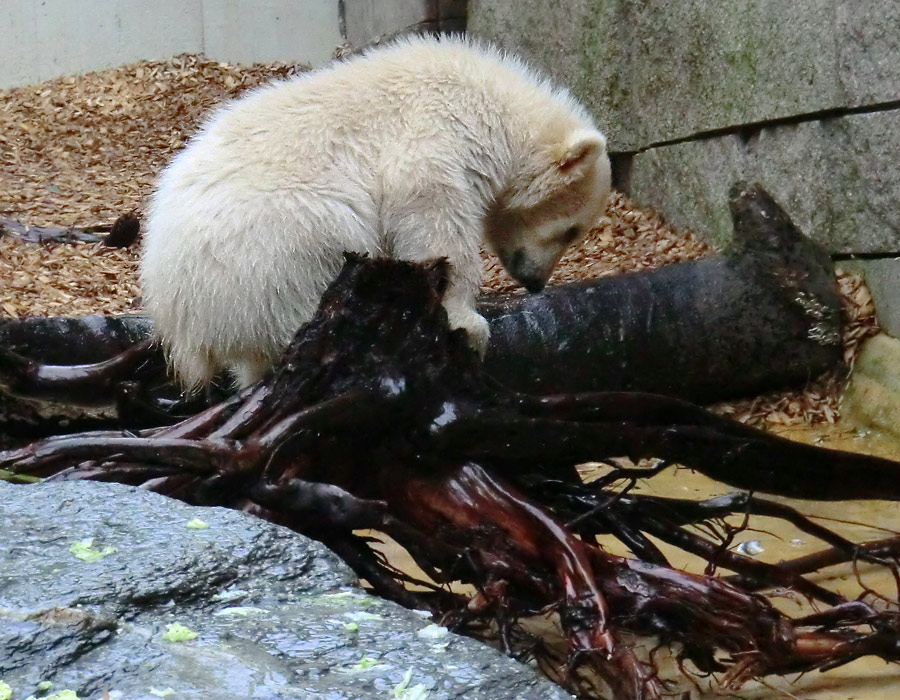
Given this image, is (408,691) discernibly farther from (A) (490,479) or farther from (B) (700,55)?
(B) (700,55)

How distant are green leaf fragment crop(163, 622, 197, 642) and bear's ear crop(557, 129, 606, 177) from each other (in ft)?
10.6

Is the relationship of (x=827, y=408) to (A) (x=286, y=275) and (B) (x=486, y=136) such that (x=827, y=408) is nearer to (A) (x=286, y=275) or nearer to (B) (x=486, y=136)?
(B) (x=486, y=136)

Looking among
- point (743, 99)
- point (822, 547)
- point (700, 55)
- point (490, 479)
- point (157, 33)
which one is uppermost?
point (157, 33)

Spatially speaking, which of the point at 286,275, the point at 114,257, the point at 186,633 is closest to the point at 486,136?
the point at 286,275

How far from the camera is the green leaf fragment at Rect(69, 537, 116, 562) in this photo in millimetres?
2062

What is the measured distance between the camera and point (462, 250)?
13.8 feet

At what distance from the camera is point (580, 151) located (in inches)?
181

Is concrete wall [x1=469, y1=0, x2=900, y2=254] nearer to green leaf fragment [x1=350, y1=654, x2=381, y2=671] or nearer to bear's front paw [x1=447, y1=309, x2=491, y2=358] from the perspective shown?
bear's front paw [x1=447, y1=309, x2=491, y2=358]

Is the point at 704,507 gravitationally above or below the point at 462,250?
below

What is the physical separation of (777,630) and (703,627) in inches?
7.3

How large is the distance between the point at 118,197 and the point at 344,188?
5.91m

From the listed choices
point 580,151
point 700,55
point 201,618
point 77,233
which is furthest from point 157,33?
point 201,618

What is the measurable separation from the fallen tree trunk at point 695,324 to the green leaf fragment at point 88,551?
3434 mm

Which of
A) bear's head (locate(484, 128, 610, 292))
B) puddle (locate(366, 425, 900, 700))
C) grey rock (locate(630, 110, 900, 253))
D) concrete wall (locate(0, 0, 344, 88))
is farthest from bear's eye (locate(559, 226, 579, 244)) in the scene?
concrete wall (locate(0, 0, 344, 88))
